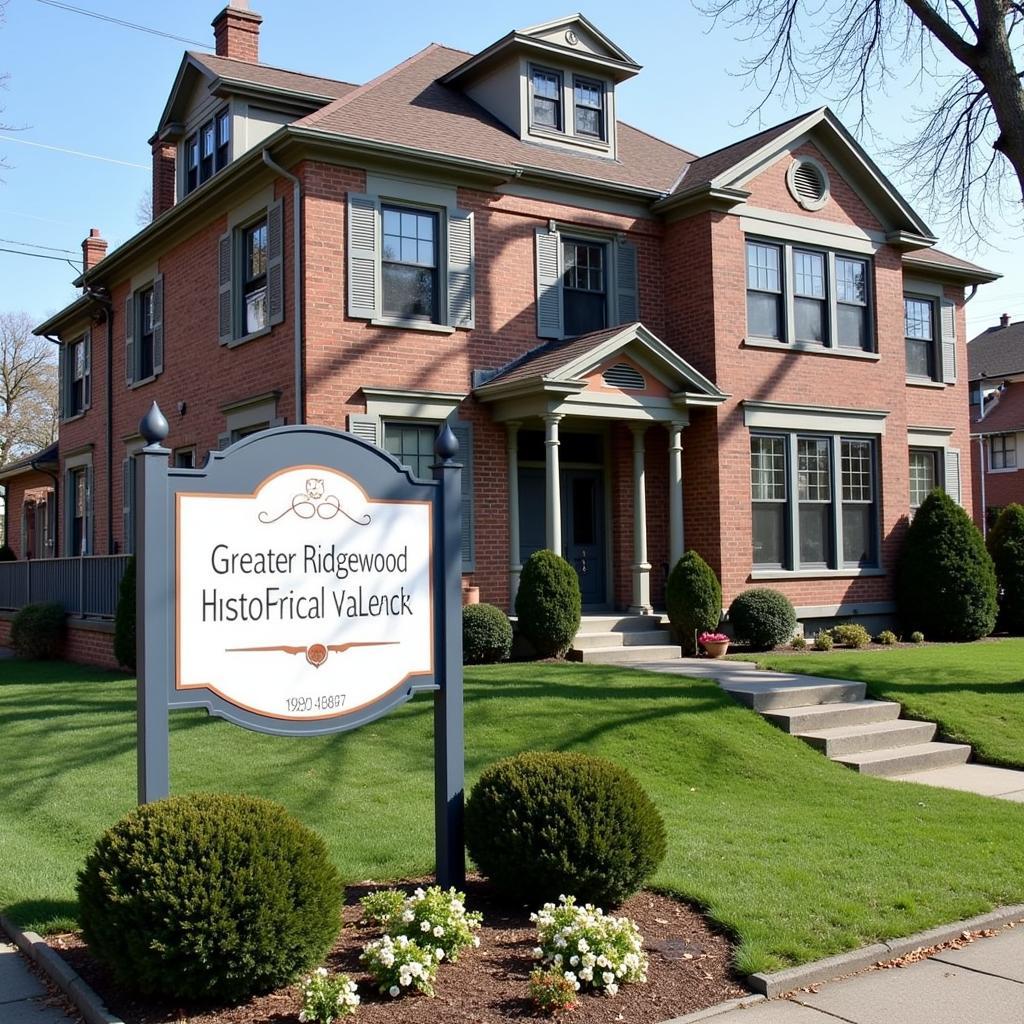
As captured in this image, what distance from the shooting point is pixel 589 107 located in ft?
60.7

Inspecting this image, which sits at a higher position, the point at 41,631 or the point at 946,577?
the point at 946,577

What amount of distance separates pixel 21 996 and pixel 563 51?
16.0 meters

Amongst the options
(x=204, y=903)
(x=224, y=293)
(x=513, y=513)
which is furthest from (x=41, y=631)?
(x=204, y=903)

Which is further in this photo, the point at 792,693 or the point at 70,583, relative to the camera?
the point at 70,583

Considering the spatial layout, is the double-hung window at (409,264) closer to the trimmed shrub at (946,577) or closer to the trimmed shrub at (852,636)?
the trimmed shrub at (852,636)

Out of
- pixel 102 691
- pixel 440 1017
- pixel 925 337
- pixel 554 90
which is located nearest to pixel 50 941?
pixel 440 1017

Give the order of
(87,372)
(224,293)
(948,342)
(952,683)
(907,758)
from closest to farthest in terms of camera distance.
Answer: (907,758)
(952,683)
(224,293)
(948,342)
(87,372)

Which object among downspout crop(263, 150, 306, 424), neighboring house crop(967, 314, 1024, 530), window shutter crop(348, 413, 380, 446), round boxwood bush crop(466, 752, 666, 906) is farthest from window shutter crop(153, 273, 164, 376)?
neighboring house crop(967, 314, 1024, 530)

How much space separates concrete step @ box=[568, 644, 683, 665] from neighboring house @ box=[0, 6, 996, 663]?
144 centimetres

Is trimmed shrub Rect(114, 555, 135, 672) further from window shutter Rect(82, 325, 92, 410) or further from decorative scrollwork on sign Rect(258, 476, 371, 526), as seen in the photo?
window shutter Rect(82, 325, 92, 410)

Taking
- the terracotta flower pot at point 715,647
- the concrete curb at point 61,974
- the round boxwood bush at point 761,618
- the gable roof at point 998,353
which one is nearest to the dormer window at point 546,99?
the round boxwood bush at point 761,618

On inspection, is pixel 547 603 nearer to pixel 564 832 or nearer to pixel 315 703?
pixel 564 832

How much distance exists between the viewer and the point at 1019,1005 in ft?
16.1

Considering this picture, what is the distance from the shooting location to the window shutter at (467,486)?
51.5ft
